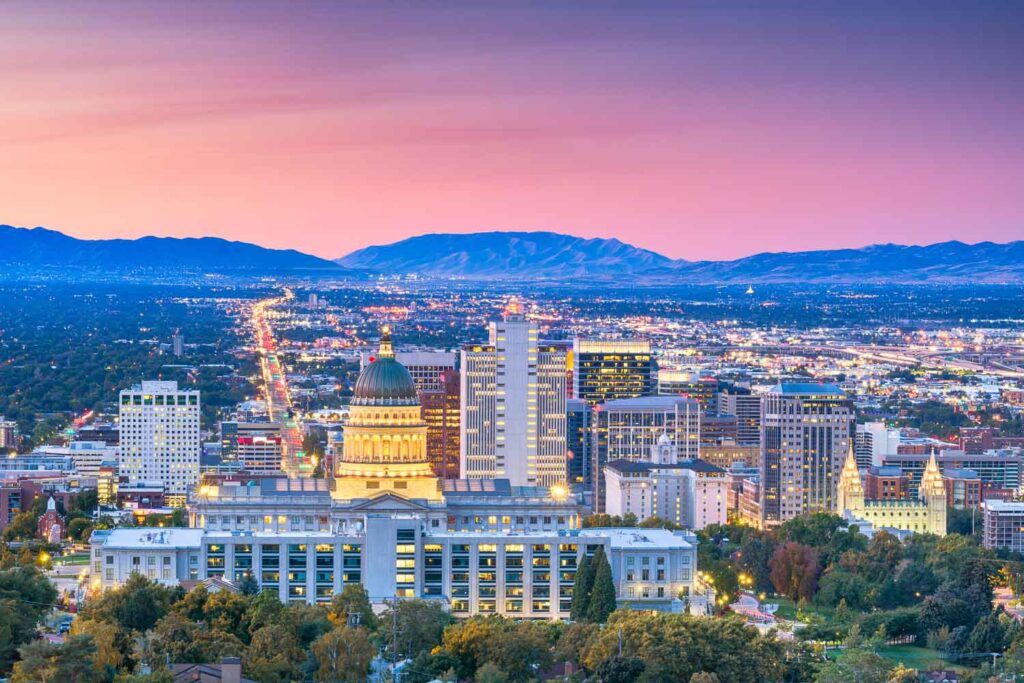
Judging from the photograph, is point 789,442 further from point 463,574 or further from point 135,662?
point 135,662

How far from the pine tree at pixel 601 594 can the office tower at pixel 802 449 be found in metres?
53.6

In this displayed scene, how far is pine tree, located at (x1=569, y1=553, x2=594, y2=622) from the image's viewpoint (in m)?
104

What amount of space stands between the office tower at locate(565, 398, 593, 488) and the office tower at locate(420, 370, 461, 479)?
7.33 metres

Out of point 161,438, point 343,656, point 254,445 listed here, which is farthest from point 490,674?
point 254,445

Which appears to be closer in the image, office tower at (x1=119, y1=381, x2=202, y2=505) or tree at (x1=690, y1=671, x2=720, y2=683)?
tree at (x1=690, y1=671, x2=720, y2=683)

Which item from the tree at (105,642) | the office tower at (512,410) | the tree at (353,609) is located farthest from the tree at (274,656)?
the office tower at (512,410)

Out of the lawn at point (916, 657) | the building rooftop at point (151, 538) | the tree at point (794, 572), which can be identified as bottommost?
the lawn at point (916, 657)

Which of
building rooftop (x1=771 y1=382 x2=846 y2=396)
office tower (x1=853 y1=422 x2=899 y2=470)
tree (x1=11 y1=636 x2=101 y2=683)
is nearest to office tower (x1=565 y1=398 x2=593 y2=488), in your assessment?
building rooftop (x1=771 y1=382 x2=846 y2=396)

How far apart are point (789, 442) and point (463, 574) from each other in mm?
56263

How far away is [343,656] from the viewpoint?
84188 millimetres

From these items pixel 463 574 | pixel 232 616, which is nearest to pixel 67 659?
pixel 232 616

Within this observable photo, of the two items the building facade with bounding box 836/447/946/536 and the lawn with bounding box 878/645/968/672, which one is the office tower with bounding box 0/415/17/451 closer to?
the building facade with bounding box 836/447/946/536

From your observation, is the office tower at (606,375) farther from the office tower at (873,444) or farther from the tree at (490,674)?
the tree at (490,674)

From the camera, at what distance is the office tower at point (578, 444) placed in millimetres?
167875
